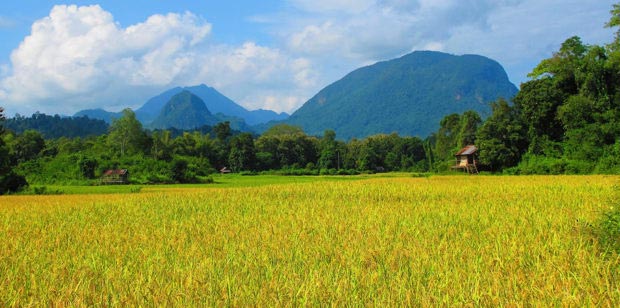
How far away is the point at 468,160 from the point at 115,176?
37673 millimetres

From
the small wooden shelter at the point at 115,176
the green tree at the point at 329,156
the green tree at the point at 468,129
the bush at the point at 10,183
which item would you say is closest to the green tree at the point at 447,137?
the green tree at the point at 468,129

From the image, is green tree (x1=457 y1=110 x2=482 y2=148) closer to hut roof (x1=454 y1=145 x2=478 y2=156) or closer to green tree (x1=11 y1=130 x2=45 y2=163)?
hut roof (x1=454 y1=145 x2=478 y2=156)

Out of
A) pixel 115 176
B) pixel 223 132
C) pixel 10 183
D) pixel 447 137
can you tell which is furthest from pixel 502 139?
pixel 223 132

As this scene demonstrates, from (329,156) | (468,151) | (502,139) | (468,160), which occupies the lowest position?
(468,160)

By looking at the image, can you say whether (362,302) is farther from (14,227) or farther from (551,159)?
(551,159)

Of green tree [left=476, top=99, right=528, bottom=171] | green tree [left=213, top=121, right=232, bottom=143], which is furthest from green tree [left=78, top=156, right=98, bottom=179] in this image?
green tree [left=213, top=121, right=232, bottom=143]

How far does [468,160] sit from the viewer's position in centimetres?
5538

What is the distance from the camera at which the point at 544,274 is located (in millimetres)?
5242

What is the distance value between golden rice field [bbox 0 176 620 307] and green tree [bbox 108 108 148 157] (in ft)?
212

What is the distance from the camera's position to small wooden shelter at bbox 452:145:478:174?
5294cm

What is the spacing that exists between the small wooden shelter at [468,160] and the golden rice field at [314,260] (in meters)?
41.8

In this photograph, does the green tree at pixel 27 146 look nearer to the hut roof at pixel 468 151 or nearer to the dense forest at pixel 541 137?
the dense forest at pixel 541 137

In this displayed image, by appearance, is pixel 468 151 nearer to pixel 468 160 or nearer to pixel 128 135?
pixel 468 160

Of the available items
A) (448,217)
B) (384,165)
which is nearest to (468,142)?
(384,165)
